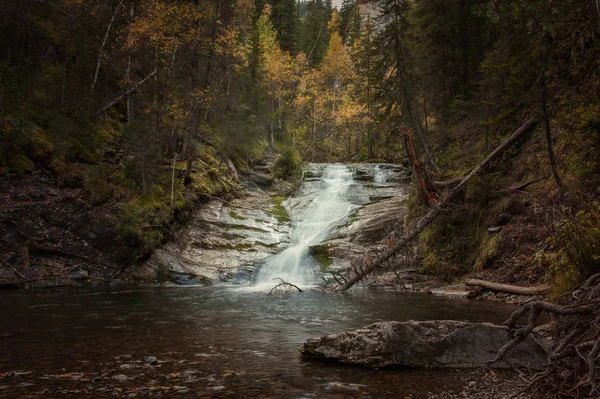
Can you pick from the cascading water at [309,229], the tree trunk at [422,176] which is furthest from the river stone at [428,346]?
the cascading water at [309,229]

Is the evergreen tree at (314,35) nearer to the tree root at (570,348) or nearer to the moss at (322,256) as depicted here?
the moss at (322,256)

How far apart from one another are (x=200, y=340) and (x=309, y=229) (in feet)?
49.9

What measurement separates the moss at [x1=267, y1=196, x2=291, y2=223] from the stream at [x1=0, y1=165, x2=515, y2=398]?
8210 millimetres

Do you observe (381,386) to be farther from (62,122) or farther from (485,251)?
(62,122)

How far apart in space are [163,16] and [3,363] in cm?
1781

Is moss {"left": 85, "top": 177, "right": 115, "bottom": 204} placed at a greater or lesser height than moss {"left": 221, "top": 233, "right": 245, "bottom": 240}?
greater

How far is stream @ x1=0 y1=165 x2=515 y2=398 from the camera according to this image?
4719mm

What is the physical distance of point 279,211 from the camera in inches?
969

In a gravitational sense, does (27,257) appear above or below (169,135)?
below

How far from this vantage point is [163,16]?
19391 millimetres

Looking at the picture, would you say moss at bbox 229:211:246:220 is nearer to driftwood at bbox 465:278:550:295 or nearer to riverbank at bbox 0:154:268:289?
riverbank at bbox 0:154:268:289

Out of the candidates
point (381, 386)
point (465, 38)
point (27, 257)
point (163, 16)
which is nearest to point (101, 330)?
point (381, 386)

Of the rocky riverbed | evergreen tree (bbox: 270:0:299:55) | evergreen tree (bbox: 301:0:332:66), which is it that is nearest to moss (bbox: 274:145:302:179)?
the rocky riverbed

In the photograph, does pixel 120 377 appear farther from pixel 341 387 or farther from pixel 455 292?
pixel 455 292
